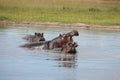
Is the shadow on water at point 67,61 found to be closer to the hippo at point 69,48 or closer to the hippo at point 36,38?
the hippo at point 69,48

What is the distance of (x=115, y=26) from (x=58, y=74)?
23186 millimetres

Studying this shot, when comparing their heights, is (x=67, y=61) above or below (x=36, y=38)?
below

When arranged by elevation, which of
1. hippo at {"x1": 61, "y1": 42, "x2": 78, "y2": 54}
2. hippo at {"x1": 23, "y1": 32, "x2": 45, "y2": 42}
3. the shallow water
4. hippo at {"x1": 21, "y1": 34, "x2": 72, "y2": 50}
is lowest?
the shallow water

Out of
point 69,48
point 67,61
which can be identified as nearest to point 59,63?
point 67,61

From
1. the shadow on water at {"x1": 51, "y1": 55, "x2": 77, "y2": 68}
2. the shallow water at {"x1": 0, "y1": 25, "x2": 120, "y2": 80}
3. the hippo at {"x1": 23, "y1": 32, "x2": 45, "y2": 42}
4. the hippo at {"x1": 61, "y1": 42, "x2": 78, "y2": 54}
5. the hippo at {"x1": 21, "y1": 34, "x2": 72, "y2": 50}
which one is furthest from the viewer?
the hippo at {"x1": 23, "y1": 32, "x2": 45, "y2": 42}

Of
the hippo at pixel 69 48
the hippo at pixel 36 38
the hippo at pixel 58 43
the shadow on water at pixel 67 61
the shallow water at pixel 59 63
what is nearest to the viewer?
the shallow water at pixel 59 63

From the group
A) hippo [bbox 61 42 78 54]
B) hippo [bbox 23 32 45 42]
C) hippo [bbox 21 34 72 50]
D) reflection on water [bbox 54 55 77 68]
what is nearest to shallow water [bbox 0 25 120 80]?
reflection on water [bbox 54 55 77 68]

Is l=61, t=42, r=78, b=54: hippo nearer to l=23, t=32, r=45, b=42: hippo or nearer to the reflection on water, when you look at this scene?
the reflection on water

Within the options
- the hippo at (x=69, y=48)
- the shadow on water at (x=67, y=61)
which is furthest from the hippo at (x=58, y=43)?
the shadow on water at (x=67, y=61)

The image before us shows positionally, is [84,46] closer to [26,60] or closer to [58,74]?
[26,60]

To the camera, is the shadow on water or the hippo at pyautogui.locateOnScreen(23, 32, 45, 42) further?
the hippo at pyautogui.locateOnScreen(23, 32, 45, 42)

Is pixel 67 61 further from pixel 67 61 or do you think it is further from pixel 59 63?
pixel 59 63

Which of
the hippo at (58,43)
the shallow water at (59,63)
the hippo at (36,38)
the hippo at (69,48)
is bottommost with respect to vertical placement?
the shallow water at (59,63)

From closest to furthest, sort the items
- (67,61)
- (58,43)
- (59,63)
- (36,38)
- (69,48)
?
1. (59,63)
2. (67,61)
3. (69,48)
4. (58,43)
5. (36,38)
